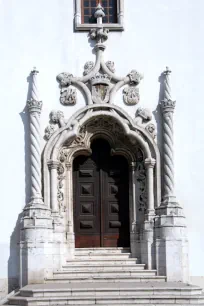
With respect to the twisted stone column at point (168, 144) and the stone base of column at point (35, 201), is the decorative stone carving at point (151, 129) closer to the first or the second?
the twisted stone column at point (168, 144)

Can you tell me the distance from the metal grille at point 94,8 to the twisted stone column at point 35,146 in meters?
2.29

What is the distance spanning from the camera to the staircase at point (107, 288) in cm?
1319

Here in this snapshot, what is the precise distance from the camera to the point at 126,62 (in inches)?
623

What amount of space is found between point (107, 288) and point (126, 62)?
18.1 feet

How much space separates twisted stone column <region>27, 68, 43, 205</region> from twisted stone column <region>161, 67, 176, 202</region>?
2891mm

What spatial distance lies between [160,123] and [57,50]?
9.86 feet

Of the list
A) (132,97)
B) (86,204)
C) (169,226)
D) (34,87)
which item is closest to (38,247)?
(86,204)

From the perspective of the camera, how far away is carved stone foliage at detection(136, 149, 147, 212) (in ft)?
51.4

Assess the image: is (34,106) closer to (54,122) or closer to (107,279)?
(54,122)

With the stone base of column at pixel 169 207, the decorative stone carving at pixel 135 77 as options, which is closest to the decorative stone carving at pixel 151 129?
the decorative stone carving at pixel 135 77

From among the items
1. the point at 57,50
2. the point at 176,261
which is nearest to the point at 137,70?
the point at 57,50

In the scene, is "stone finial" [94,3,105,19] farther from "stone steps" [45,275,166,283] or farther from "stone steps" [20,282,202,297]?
"stone steps" [20,282,202,297]

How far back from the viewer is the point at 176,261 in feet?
48.2

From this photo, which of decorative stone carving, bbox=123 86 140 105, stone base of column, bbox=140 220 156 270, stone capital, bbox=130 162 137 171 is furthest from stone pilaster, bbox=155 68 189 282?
stone capital, bbox=130 162 137 171
